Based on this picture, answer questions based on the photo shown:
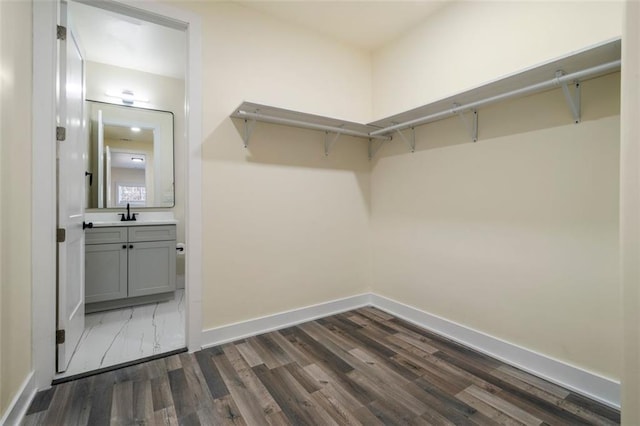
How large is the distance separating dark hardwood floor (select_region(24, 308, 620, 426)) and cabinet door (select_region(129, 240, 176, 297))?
4.52ft

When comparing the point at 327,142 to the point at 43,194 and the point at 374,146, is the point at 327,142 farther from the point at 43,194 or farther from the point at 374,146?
the point at 43,194

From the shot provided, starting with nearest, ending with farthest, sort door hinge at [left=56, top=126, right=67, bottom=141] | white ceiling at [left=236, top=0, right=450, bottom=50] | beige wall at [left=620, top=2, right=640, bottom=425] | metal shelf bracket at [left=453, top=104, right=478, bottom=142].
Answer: beige wall at [left=620, top=2, right=640, bottom=425] < door hinge at [left=56, top=126, right=67, bottom=141] < metal shelf bracket at [left=453, top=104, right=478, bottom=142] < white ceiling at [left=236, top=0, right=450, bottom=50]

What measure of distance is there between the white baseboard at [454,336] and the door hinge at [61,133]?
61.3 inches

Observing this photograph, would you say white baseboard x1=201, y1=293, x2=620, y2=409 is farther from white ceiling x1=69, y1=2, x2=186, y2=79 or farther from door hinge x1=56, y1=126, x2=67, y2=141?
white ceiling x1=69, y1=2, x2=186, y2=79

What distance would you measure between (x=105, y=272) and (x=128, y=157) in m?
1.36

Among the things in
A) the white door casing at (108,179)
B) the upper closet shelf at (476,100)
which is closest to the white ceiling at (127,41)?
the white door casing at (108,179)

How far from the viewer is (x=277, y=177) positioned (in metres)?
2.46

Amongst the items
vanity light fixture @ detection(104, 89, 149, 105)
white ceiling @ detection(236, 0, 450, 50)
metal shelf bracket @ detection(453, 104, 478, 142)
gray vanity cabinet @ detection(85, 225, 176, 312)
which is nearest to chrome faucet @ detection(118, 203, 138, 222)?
gray vanity cabinet @ detection(85, 225, 176, 312)

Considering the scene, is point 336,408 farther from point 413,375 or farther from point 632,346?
point 632,346

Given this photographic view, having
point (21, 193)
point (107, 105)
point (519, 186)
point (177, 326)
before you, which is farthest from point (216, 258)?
point (107, 105)

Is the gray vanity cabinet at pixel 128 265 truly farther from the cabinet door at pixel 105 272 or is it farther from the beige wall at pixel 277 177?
the beige wall at pixel 277 177

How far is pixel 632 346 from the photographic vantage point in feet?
3.23

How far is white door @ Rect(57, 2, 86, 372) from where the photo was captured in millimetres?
1773

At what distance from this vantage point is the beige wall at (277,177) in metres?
2.19
